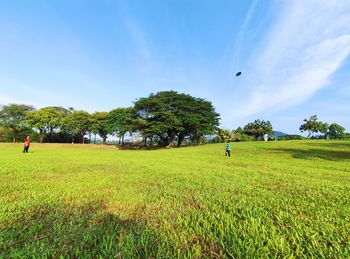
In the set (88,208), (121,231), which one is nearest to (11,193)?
(88,208)

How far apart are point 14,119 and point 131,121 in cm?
4003

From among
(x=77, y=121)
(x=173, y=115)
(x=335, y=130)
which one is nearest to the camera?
(x=173, y=115)

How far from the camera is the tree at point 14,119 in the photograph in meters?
52.6

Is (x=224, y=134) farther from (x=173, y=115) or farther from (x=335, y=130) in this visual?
(x=335, y=130)

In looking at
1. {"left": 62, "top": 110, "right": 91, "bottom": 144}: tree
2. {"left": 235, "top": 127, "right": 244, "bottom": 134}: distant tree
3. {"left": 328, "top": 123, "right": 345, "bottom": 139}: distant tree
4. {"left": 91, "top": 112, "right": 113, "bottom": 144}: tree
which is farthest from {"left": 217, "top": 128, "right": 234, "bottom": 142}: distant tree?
{"left": 328, "top": 123, "right": 345, "bottom": 139}: distant tree

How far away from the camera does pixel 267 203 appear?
3.12 metres

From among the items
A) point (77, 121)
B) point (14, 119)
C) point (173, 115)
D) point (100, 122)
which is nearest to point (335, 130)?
point (173, 115)

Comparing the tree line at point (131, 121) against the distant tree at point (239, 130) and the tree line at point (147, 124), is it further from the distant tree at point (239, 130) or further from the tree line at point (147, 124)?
the distant tree at point (239, 130)

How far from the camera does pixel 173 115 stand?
34781mm

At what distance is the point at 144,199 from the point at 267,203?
207cm

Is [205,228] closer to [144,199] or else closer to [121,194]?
[144,199]

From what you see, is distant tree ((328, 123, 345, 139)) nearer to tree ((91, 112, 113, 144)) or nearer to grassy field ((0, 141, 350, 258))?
tree ((91, 112, 113, 144))

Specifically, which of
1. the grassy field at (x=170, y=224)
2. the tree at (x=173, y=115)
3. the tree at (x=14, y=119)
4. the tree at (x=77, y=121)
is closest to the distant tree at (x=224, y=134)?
the tree at (x=173, y=115)

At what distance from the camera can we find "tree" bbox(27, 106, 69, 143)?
5147cm
